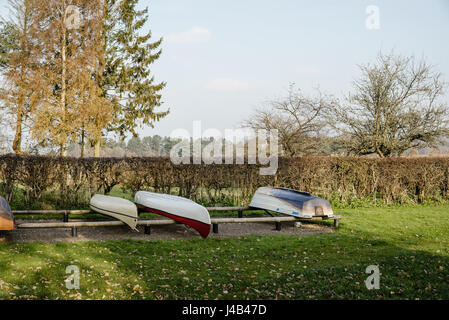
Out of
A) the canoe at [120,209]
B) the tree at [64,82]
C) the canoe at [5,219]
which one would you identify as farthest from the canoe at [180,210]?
the tree at [64,82]

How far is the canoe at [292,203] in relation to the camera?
9602 millimetres

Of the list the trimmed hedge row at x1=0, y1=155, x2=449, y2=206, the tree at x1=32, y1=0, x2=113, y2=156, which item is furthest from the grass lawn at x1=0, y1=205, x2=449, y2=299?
the tree at x1=32, y1=0, x2=113, y2=156

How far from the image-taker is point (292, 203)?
9.74 meters

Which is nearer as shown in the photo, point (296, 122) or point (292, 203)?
point (292, 203)

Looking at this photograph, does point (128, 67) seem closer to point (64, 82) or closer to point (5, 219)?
point (64, 82)

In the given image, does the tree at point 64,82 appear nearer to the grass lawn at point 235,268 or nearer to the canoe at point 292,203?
the canoe at point 292,203

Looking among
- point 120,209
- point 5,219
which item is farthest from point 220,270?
point 5,219

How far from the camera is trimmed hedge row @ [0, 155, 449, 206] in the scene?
11.1 metres

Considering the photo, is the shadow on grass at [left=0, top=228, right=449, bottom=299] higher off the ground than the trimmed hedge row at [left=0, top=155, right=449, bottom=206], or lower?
lower

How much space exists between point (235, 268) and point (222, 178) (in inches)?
250

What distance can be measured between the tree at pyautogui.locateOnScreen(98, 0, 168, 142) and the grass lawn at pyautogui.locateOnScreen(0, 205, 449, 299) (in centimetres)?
1556

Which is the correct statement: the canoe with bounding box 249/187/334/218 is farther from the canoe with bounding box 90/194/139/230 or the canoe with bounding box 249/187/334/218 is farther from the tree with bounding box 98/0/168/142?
the tree with bounding box 98/0/168/142

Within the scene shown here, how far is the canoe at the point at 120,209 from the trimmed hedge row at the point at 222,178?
262 cm

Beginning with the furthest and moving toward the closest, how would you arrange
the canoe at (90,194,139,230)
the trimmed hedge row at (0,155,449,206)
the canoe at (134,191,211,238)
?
the trimmed hedge row at (0,155,449,206) < the canoe at (90,194,139,230) < the canoe at (134,191,211,238)
